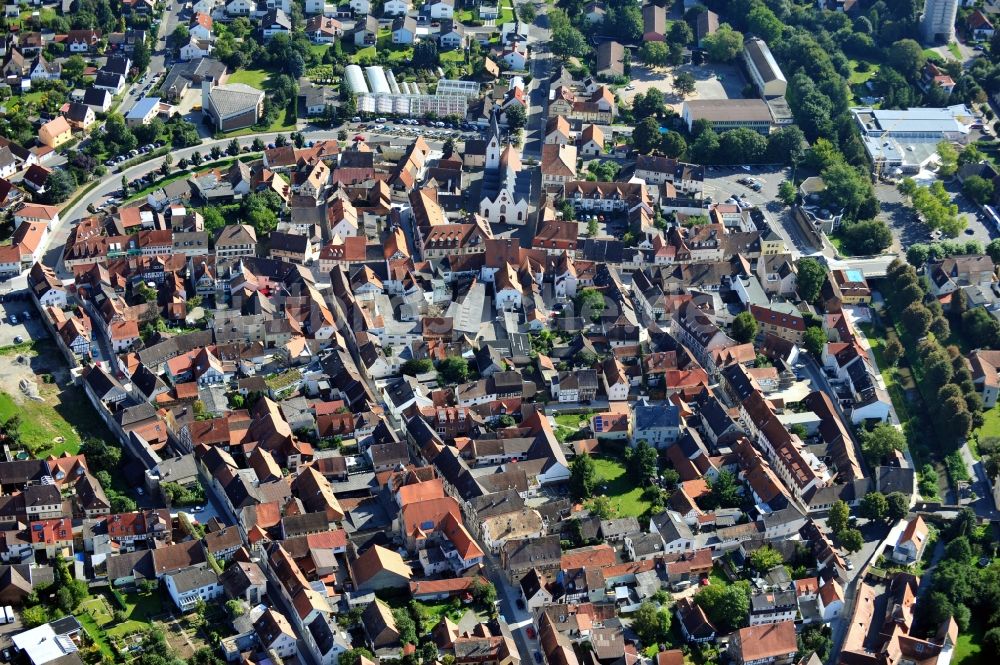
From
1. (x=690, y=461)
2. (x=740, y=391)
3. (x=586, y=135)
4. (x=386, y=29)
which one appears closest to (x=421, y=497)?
(x=690, y=461)

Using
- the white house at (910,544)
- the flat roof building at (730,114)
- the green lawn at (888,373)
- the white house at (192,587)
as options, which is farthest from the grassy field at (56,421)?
the flat roof building at (730,114)

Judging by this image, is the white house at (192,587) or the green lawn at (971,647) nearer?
the white house at (192,587)

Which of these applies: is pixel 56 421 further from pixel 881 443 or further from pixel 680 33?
pixel 680 33

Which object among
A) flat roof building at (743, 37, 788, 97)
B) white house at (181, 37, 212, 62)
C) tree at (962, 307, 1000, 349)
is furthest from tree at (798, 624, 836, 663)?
white house at (181, 37, 212, 62)

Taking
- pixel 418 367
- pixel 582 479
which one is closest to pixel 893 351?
pixel 582 479

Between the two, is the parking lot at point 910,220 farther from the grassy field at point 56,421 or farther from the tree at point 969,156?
the grassy field at point 56,421
